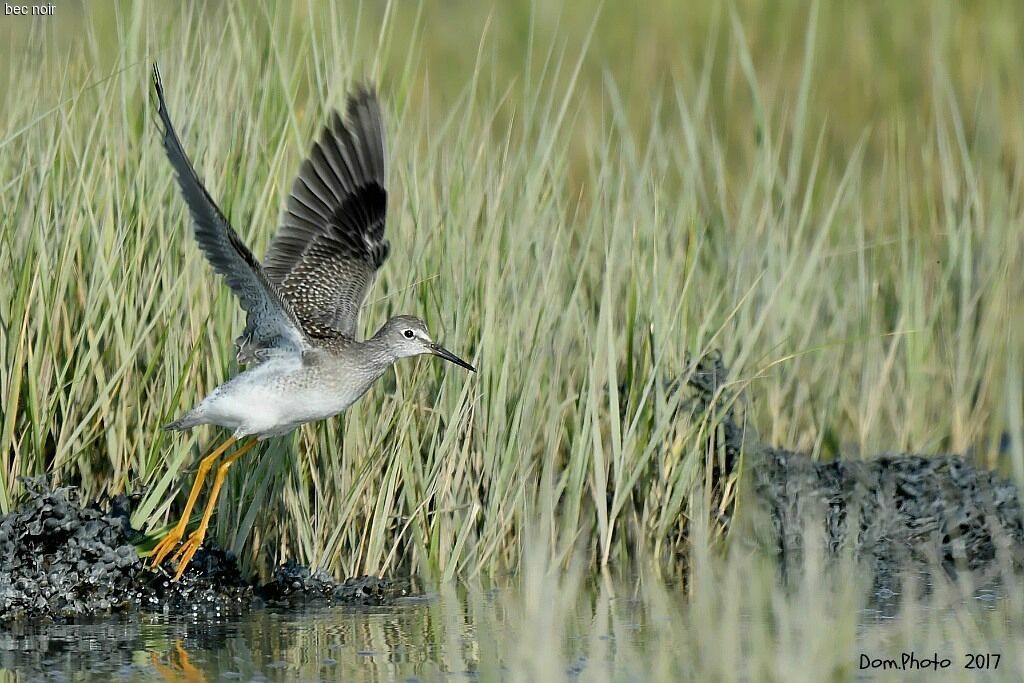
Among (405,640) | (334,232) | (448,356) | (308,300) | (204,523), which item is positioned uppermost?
(334,232)

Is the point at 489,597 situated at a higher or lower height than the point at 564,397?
lower

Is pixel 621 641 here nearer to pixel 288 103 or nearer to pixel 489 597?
pixel 489 597

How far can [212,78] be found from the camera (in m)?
7.03

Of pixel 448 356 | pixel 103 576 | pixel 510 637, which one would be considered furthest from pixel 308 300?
pixel 510 637

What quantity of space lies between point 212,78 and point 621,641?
3356 mm

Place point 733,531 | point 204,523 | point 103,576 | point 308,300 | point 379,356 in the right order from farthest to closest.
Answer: point 308,300 → point 733,531 → point 379,356 → point 204,523 → point 103,576

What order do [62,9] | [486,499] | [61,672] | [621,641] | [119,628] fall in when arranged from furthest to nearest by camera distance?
1. [62,9]
2. [486,499]
3. [119,628]
4. [621,641]
5. [61,672]

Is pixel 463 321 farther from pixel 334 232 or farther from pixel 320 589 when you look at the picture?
pixel 320 589

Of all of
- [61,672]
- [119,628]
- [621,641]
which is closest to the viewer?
[61,672]

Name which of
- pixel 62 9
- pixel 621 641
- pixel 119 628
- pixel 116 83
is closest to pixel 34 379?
pixel 119 628

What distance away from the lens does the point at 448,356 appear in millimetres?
6395

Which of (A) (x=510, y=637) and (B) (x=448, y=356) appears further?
(B) (x=448, y=356)

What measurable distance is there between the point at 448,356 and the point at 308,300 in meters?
0.98

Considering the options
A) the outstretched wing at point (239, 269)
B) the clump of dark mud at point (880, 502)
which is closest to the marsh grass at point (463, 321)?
the clump of dark mud at point (880, 502)
